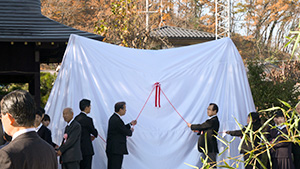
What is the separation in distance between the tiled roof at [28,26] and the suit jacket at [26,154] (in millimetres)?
5749

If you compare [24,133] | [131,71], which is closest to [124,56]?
[131,71]

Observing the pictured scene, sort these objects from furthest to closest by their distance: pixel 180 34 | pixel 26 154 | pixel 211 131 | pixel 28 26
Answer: pixel 180 34 < pixel 28 26 < pixel 211 131 < pixel 26 154

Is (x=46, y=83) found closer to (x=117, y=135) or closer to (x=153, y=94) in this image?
(x=153, y=94)

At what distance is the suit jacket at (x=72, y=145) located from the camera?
619 centimetres

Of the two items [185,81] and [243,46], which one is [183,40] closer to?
[243,46]

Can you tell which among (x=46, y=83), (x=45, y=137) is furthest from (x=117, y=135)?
(x=46, y=83)

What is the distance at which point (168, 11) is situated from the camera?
98.5 feet

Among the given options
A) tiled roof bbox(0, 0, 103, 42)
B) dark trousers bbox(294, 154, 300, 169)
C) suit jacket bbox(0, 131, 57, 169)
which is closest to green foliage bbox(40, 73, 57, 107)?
tiled roof bbox(0, 0, 103, 42)

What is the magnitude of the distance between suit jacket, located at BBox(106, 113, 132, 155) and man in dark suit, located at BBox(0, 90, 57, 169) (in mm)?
4178

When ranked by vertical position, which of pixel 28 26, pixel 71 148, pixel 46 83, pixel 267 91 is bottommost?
pixel 71 148

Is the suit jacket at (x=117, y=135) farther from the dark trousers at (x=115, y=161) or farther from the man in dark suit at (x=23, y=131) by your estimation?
the man in dark suit at (x=23, y=131)

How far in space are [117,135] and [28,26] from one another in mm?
3237

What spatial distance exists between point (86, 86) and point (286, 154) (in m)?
3.38

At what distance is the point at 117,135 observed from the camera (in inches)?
279
